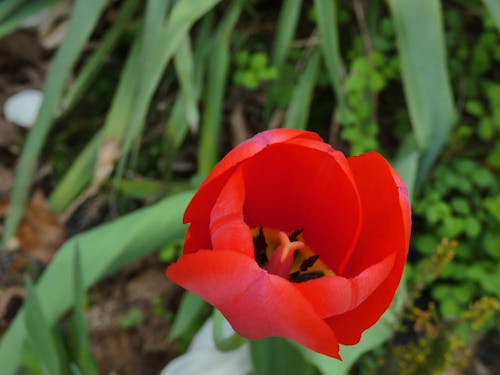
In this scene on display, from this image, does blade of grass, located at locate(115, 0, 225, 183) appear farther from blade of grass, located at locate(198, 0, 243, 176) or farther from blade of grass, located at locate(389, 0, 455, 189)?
blade of grass, located at locate(389, 0, 455, 189)

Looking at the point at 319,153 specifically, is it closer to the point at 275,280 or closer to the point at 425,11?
the point at 275,280

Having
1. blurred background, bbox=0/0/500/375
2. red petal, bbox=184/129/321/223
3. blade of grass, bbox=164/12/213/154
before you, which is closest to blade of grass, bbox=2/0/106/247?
blurred background, bbox=0/0/500/375

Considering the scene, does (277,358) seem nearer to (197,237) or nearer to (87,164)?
(197,237)

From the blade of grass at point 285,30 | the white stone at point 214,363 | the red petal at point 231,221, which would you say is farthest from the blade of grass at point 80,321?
the blade of grass at point 285,30

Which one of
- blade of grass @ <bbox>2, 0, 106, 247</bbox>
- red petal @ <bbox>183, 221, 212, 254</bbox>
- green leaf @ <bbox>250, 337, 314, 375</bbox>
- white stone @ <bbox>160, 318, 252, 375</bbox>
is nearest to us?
red petal @ <bbox>183, 221, 212, 254</bbox>

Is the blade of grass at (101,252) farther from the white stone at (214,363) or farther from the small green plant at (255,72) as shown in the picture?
the small green plant at (255,72)

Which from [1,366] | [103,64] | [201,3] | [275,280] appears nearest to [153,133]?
[103,64]
